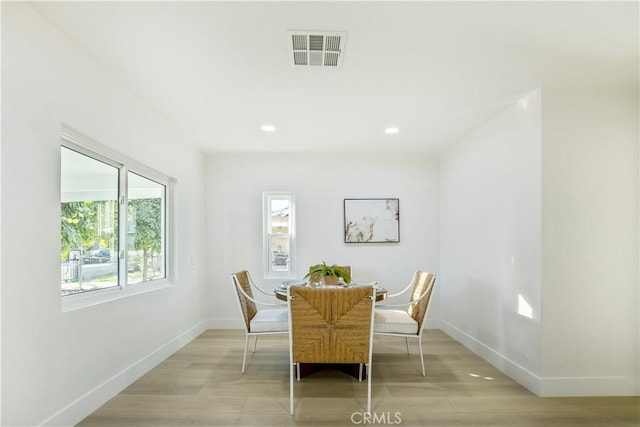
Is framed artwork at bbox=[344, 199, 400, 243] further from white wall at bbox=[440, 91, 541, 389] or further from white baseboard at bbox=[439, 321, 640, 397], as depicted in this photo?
white baseboard at bbox=[439, 321, 640, 397]

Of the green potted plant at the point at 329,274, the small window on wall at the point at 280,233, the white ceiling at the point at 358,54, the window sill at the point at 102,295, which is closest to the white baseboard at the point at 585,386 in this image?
the green potted plant at the point at 329,274

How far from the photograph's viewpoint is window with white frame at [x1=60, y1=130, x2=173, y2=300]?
95.4 inches

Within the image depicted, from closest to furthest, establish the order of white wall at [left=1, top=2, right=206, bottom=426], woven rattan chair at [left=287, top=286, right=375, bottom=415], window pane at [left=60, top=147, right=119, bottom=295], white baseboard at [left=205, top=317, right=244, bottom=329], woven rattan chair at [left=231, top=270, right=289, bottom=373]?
white wall at [left=1, top=2, right=206, bottom=426]
window pane at [left=60, top=147, right=119, bottom=295]
woven rattan chair at [left=287, top=286, right=375, bottom=415]
woven rattan chair at [left=231, top=270, right=289, bottom=373]
white baseboard at [left=205, top=317, right=244, bottom=329]

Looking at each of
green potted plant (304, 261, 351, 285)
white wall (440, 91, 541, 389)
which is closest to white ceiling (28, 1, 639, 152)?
white wall (440, 91, 541, 389)

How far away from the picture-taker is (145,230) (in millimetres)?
3609

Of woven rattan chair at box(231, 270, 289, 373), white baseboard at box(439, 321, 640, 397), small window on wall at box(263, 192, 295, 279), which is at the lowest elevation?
white baseboard at box(439, 321, 640, 397)

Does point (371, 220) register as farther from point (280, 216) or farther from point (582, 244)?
point (582, 244)

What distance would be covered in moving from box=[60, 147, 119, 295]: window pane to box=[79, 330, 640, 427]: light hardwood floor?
934 millimetres

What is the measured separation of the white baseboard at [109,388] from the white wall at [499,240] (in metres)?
3.22

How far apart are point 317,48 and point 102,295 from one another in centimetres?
237

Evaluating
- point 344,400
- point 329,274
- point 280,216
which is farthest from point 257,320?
point 280,216

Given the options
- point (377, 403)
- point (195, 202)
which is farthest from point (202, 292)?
point (377, 403)

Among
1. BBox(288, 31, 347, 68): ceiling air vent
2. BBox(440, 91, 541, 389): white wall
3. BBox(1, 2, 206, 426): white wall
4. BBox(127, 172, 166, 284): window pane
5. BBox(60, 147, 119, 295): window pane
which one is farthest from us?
BBox(127, 172, 166, 284): window pane

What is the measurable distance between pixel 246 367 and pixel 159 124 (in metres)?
2.48
